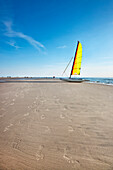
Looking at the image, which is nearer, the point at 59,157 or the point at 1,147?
the point at 59,157

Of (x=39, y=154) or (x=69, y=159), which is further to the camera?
(x=39, y=154)

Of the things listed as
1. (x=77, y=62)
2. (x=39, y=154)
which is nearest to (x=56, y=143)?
(x=39, y=154)

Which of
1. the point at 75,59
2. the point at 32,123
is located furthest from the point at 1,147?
the point at 75,59

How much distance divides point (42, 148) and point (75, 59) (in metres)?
23.5

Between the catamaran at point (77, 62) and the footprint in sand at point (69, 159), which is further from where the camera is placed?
the catamaran at point (77, 62)

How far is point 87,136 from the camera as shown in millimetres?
2227

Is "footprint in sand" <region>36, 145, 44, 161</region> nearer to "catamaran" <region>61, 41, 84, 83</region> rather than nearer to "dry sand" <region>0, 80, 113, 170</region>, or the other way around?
"dry sand" <region>0, 80, 113, 170</region>

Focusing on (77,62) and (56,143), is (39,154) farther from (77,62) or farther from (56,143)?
(77,62)

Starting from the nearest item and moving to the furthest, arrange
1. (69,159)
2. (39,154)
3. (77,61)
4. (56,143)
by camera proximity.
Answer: (69,159), (39,154), (56,143), (77,61)

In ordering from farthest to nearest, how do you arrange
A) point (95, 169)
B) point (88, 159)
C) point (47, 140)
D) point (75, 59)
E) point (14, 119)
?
point (75, 59) < point (14, 119) < point (47, 140) < point (88, 159) < point (95, 169)

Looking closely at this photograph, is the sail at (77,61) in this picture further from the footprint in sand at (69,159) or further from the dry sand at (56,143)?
the footprint in sand at (69,159)

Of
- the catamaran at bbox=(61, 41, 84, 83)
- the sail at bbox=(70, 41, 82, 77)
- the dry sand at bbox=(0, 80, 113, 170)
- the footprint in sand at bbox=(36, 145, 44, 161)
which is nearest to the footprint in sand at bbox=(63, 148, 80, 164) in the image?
the dry sand at bbox=(0, 80, 113, 170)

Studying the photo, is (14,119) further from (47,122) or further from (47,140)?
(47,140)

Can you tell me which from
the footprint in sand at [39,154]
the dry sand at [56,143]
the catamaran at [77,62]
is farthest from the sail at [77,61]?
the footprint in sand at [39,154]
